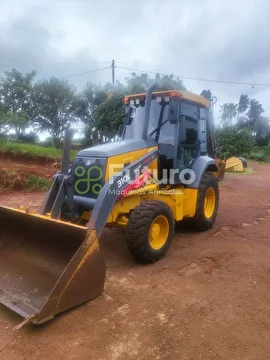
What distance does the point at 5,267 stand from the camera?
3.81 meters

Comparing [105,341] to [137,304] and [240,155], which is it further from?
[240,155]

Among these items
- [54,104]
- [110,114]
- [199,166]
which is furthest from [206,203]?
[54,104]

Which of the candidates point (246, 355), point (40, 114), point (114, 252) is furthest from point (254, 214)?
point (40, 114)

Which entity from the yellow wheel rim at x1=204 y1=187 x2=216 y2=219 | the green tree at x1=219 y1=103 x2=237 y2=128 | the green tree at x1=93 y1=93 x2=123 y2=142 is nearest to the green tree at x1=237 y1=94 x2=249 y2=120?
the green tree at x1=219 y1=103 x2=237 y2=128

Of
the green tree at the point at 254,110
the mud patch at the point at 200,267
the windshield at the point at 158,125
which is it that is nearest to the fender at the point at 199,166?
the windshield at the point at 158,125

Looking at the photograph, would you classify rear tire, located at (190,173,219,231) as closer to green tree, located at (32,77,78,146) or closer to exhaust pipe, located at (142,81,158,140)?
exhaust pipe, located at (142,81,158,140)

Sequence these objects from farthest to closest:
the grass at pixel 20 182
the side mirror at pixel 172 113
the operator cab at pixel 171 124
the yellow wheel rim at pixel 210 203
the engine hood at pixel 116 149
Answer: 1. the grass at pixel 20 182
2. the yellow wheel rim at pixel 210 203
3. the operator cab at pixel 171 124
4. the side mirror at pixel 172 113
5. the engine hood at pixel 116 149

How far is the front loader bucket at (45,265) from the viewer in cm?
299

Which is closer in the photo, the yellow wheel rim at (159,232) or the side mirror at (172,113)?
the yellow wheel rim at (159,232)

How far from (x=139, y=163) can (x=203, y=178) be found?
5.97ft

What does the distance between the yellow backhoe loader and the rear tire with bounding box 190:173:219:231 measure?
20mm

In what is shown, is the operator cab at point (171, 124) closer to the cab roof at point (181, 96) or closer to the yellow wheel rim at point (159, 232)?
the cab roof at point (181, 96)

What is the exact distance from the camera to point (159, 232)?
4.67 meters

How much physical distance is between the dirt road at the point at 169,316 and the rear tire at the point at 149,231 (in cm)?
20
